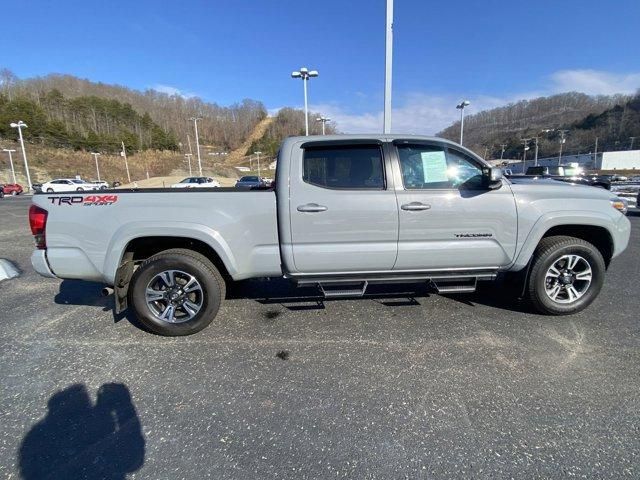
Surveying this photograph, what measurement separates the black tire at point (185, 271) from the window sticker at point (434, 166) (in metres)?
2.37

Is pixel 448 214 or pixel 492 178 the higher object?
pixel 492 178

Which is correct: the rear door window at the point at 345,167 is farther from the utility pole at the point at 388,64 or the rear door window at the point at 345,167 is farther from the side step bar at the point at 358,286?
the utility pole at the point at 388,64

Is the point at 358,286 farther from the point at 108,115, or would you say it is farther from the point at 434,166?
the point at 108,115

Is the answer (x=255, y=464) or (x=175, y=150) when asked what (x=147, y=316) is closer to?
(x=255, y=464)

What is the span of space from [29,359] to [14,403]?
712mm

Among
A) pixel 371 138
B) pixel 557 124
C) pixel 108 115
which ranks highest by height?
pixel 108 115

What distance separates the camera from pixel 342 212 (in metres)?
3.30

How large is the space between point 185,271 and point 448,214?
8.73 ft

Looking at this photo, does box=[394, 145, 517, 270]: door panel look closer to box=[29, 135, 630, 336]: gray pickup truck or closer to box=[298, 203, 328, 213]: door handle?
box=[29, 135, 630, 336]: gray pickup truck

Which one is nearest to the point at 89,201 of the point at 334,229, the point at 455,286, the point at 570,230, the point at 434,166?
the point at 334,229

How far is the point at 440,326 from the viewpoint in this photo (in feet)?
11.7

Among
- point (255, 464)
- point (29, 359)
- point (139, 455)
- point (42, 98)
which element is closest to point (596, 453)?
point (255, 464)

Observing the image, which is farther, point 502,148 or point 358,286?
point 502,148

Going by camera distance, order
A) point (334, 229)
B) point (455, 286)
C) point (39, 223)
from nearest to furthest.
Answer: point (39, 223) < point (334, 229) < point (455, 286)
